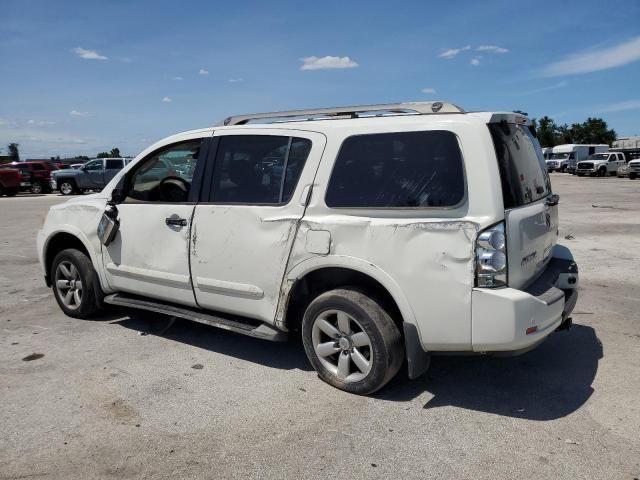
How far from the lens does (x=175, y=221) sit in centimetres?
427

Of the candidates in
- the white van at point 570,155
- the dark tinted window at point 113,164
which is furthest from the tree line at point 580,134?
the dark tinted window at point 113,164

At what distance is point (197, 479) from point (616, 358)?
3319 millimetres

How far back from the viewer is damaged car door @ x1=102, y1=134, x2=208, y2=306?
430 cm

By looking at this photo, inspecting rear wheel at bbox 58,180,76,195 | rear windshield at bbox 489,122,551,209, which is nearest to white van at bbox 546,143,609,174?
rear wheel at bbox 58,180,76,195

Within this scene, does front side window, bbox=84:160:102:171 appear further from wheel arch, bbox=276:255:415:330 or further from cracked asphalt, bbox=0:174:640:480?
wheel arch, bbox=276:255:415:330

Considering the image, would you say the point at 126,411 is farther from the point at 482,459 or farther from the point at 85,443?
the point at 482,459

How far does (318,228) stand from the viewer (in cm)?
357

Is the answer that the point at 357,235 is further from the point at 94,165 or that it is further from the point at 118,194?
the point at 94,165

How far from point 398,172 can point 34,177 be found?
2987 cm

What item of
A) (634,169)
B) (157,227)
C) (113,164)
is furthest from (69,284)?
(634,169)

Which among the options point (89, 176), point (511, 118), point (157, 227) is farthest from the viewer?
point (89, 176)

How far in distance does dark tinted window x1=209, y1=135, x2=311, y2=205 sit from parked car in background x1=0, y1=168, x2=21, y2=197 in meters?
26.8

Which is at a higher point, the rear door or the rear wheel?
the rear door

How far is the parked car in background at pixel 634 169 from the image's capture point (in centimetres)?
3678
